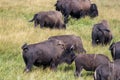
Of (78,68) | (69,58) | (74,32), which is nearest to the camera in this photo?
(78,68)

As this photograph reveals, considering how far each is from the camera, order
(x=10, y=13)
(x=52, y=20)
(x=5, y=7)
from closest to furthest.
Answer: (x=52, y=20) < (x=10, y=13) < (x=5, y=7)

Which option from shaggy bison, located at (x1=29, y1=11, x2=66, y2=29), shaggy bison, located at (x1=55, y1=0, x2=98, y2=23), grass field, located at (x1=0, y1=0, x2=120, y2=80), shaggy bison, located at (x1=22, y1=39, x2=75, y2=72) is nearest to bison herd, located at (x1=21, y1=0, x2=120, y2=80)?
shaggy bison, located at (x1=22, y1=39, x2=75, y2=72)

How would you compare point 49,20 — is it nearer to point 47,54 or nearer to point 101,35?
point 101,35

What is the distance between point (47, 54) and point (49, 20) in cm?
636

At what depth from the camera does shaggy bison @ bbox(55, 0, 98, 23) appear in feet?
63.6

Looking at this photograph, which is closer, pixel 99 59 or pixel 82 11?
pixel 99 59

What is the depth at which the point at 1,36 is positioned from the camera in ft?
41.0

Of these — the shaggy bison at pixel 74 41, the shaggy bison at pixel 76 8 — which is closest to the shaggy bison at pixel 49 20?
the shaggy bison at pixel 76 8

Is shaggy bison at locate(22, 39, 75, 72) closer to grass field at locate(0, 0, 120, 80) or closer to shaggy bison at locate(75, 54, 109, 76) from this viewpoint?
grass field at locate(0, 0, 120, 80)

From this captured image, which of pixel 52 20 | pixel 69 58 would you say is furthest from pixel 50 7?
pixel 69 58

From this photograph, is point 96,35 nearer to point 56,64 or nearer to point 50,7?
point 56,64

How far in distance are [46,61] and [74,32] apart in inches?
217

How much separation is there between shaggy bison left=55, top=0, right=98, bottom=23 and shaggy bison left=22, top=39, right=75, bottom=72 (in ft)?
28.2

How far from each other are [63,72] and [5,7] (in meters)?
12.1
